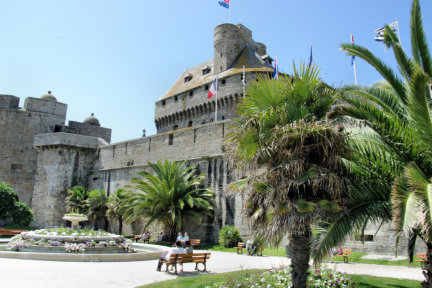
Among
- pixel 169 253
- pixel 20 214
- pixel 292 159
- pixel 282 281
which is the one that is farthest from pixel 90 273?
pixel 20 214

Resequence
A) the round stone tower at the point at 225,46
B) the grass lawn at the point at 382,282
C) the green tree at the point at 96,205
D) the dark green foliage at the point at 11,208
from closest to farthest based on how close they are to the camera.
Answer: the grass lawn at the point at 382,282
the dark green foliage at the point at 11,208
the green tree at the point at 96,205
the round stone tower at the point at 225,46

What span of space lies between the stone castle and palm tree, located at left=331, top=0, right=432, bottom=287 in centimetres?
1232

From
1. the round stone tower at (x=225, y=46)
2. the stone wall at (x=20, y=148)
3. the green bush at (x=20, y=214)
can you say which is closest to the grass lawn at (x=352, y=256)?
the green bush at (x=20, y=214)

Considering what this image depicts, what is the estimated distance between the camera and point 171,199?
19.0 metres

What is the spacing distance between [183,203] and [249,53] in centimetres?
1940

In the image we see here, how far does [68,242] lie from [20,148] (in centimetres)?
2223

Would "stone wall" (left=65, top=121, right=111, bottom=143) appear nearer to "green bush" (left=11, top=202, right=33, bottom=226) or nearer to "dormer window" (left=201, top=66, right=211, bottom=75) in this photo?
"green bush" (left=11, top=202, right=33, bottom=226)

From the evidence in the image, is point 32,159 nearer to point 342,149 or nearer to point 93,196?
point 93,196

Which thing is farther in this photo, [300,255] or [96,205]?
[96,205]

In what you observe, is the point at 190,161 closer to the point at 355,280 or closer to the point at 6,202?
the point at 6,202

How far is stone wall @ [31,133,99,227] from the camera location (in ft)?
86.4

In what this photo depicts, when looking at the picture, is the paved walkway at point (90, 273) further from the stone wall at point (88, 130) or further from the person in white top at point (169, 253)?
the stone wall at point (88, 130)

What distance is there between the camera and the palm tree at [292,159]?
6.05m

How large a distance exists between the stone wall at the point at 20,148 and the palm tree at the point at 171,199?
1491 centimetres
